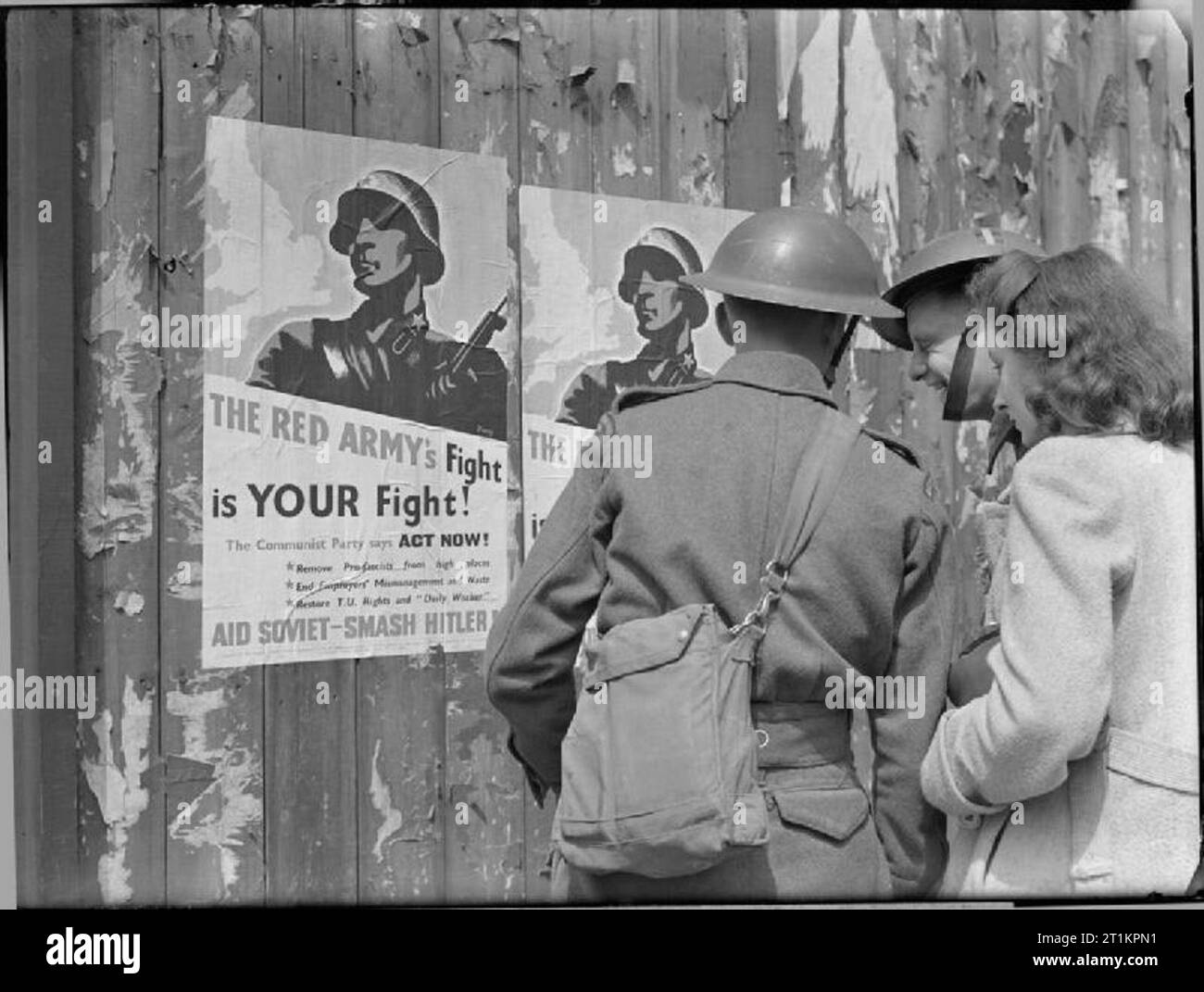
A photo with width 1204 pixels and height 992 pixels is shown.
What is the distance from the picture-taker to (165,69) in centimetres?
328

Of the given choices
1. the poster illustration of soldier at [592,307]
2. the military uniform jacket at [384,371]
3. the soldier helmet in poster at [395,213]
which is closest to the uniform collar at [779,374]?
the poster illustration of soldier at [592,307]

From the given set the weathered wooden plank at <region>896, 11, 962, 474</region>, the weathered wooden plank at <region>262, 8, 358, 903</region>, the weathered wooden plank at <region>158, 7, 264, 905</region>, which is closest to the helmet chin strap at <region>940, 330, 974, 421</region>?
the weathered wooden plank at <region>896, 11, 962, 474</region>

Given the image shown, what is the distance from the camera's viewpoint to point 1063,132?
3.46 m

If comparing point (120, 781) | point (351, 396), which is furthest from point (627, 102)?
point (120, 781)

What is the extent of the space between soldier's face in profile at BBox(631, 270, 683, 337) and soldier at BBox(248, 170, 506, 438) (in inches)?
11.7

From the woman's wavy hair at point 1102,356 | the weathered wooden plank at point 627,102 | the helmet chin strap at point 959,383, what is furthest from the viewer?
the weathered wooden plank at point 627,102

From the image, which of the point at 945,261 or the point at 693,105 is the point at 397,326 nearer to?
the point at 693,105

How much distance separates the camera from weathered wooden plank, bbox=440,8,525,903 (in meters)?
3.35

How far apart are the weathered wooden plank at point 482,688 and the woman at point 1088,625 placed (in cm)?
109

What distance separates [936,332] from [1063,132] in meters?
0.66

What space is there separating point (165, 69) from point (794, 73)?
131 centimetres

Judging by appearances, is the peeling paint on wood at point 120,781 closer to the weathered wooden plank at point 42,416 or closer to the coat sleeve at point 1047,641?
the weathered wooden plank at point 42,416

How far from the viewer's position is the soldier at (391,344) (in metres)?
3.31

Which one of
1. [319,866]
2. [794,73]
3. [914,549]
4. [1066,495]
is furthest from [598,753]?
[794,73]
